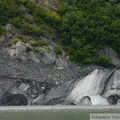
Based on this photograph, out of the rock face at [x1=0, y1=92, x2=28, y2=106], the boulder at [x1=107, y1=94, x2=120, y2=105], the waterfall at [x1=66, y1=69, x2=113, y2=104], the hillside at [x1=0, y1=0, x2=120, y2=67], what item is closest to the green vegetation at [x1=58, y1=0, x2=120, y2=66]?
the hillside at [x1=0, y1=0, x2=120, y2=67]

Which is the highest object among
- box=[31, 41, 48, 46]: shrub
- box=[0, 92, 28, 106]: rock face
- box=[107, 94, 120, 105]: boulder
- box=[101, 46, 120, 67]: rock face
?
box=[31, 41, 48, 46]: shrub

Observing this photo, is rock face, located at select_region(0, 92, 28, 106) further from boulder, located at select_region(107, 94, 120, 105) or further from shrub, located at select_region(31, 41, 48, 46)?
boulder, located at select_region(107, 94, 120, 105)

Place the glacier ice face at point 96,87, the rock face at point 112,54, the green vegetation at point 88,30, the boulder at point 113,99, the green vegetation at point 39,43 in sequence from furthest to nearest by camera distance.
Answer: the rock face at point 112,54
the green vegetation at point 88,30
the green vegetation at point 39,43
the boulder at point 113,99
the glacier ice face at point 96,87

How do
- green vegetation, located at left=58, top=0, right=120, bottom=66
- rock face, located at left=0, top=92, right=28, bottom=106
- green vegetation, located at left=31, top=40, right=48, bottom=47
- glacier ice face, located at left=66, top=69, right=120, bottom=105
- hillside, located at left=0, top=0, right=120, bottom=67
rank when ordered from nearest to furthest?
rock face, located at left=0, top=92, right=28, bottom=106, glacier ice face, located at left=66, top=69, right=120, bottom=105, green vegetation, located at left=31, top=40, right=48, bottom=47, hillside, located at left=0, top=0, right=120, bottom=67, green vegetation, located at left=58, top=0, right=120, bottom=66

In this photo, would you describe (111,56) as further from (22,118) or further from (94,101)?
(22,118)

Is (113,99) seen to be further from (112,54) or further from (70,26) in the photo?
(70,26)

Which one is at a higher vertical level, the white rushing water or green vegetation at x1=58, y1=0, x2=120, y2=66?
green vegetation at x1=58, y1=0, x2=120, y2=66

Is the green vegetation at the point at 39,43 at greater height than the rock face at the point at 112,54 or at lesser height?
greater

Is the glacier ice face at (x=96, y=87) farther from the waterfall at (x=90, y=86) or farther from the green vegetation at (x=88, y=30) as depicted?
the green vegetation at (x=88, y=30)

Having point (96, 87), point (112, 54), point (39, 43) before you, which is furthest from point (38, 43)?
point (112, 54)

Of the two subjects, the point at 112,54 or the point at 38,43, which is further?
the point at 112,54

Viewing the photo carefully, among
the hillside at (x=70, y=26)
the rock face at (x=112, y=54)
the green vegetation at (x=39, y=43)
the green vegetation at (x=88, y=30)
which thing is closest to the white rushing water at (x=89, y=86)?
the hillside at (x=70, y=26)

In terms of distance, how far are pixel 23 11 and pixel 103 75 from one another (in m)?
15.8

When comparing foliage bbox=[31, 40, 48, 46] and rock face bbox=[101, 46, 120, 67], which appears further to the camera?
rock face bbox=[101, 46, 120, 67]
